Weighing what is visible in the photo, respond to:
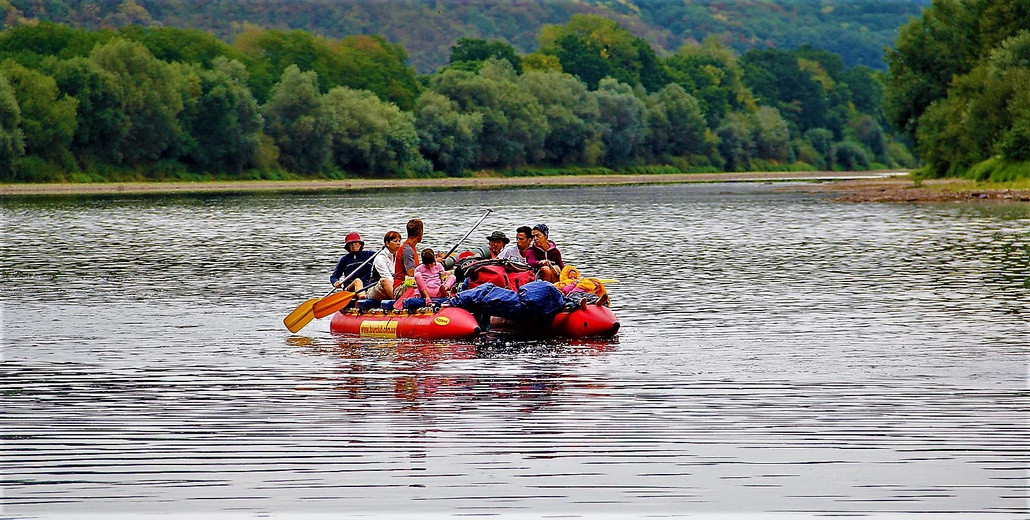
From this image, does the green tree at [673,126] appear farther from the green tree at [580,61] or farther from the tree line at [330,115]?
the green tree at [580,61]

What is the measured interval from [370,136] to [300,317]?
300 ft

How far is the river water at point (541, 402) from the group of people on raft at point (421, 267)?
1010 millimetres

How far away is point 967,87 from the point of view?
85.1 m

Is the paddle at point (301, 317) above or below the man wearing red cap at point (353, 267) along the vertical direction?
below

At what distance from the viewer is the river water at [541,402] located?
40.2 feet

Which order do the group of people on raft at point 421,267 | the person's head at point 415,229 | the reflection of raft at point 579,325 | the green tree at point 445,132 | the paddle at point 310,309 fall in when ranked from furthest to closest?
the green tree at point 445,132, the paddle at point 310,309, the group of people on raft at point 421,267, the person's head at point 415,229, the reflection of raft at point 579,325

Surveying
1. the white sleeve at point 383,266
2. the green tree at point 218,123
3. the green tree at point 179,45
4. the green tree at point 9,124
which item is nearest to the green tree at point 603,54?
the green tree at point 179,45

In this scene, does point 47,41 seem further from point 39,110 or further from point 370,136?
point 370,136

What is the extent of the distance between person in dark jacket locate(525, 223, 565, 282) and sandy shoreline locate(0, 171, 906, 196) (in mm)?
73662

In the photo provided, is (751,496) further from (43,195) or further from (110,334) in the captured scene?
(43,195)

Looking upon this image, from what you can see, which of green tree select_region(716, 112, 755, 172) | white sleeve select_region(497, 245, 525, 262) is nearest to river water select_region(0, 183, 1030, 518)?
white sleeve select_region(497, 245, 525, 262)

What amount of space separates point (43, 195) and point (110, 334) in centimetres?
7214

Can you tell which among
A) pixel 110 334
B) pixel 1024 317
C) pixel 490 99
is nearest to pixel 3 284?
pixel 110 334

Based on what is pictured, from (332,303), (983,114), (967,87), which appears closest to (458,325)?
(332,303)
